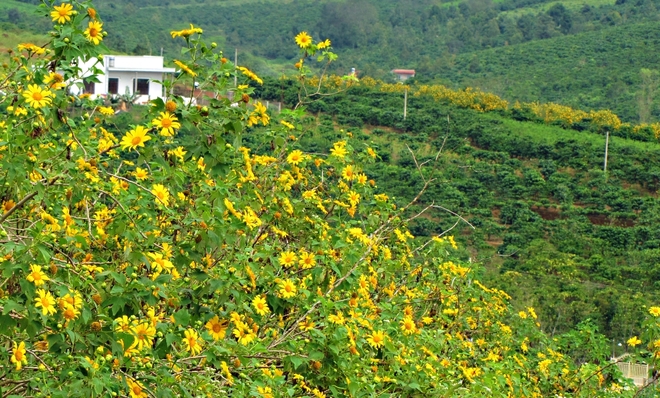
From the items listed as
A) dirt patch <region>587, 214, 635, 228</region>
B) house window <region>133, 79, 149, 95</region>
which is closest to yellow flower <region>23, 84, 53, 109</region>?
dirt patch <region>587, 214, 635, 228</region>

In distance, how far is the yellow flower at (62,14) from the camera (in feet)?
11.6

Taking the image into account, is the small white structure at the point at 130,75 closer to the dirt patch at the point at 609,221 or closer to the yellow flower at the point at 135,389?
the dirt patch at the point at 609,221

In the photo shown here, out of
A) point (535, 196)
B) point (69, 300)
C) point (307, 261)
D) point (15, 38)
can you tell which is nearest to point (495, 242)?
point (535, 196)

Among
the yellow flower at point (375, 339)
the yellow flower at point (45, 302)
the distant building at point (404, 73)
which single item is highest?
the yellow flower at point (45, 302)

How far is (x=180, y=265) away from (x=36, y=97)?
0.72 m

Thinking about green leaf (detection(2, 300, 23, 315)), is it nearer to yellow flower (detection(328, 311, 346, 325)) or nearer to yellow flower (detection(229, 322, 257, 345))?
yellow flower (detection(229, 322, 257, 345))

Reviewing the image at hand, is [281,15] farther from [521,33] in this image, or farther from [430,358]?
[430,358]

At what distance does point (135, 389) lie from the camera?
3219 mm

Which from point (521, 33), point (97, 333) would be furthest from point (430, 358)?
point (521, 33)

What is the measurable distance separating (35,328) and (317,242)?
1843mm

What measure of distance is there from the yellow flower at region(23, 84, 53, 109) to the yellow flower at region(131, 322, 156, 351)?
0.73 metres

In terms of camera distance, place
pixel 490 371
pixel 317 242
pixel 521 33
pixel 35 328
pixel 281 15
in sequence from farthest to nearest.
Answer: pixel 281 15
pixel 521 33
pixel 490 371
pixel 317 242
pixel 35 328

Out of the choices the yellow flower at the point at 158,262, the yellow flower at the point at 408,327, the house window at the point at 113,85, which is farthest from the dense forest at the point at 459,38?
the yellow flower at the point at 158,262

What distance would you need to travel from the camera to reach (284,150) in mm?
5062
